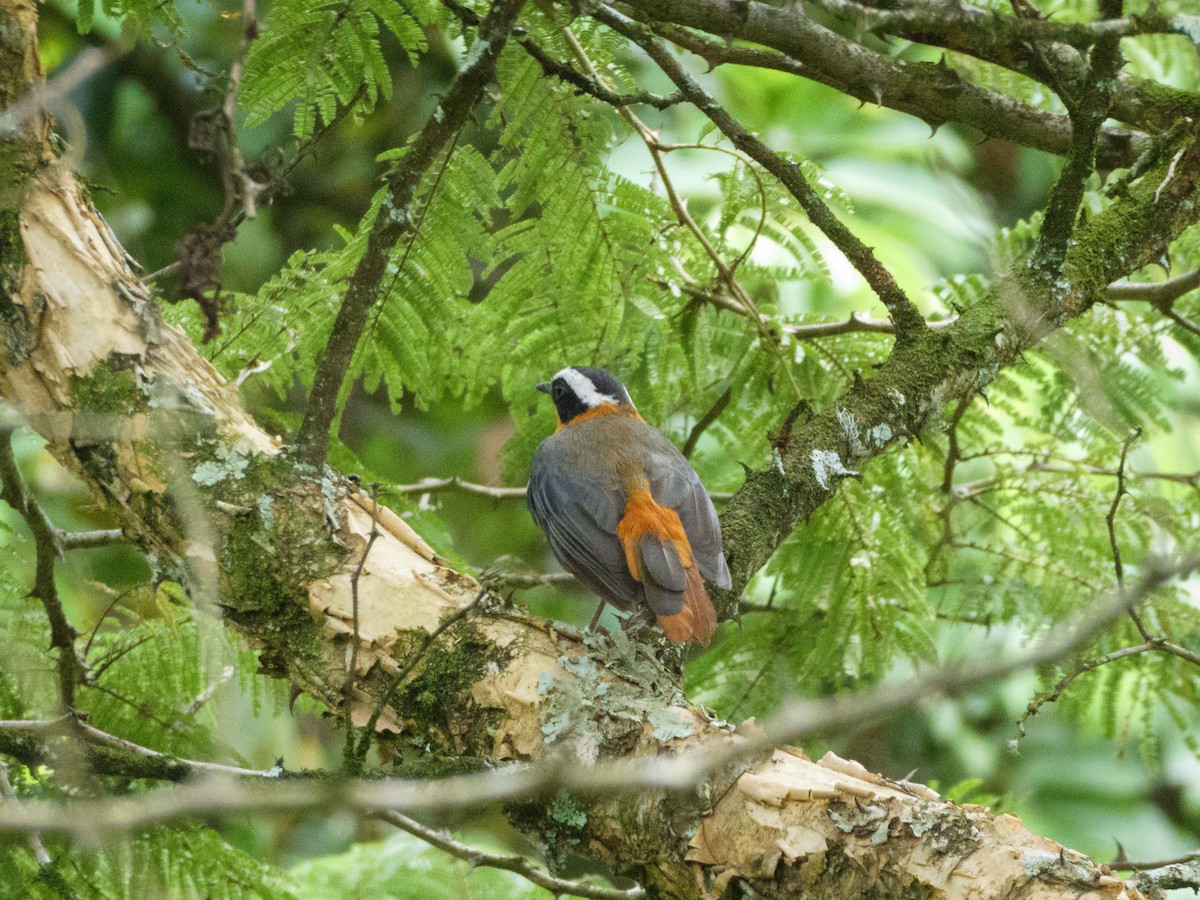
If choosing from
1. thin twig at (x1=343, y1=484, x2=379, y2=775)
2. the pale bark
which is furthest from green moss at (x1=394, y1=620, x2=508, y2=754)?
thin twig at (x1=343, y1=484, x2=379, y2=775)

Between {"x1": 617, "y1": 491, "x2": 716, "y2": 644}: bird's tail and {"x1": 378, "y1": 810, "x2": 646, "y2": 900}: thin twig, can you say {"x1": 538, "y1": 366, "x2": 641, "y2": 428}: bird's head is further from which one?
{"x1": 378, "y1": 810, "x2": 646, "y2": 900}: thin twig

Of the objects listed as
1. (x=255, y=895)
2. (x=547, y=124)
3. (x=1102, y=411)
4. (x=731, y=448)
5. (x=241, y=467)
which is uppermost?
(x=547, y=124)

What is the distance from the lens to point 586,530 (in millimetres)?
3318

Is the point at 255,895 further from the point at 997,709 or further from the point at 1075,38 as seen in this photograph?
the point at 997,709

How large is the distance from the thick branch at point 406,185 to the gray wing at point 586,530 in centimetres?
104

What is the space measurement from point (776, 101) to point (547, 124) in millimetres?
6866

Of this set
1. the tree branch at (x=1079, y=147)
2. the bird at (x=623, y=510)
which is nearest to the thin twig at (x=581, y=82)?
the tree branch at (x=1079, y=147)

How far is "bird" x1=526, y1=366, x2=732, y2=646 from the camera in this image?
2920 mm

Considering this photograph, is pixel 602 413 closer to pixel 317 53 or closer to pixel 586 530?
pixel 586 530

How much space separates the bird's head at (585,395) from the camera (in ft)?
12.7

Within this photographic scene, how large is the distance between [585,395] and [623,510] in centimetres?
75

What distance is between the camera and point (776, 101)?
30.9 ft

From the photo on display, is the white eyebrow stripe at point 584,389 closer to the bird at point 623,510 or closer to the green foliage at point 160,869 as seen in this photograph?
the bird at point 623,510

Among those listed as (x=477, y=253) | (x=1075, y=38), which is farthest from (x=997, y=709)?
(x=1075, y=38)
